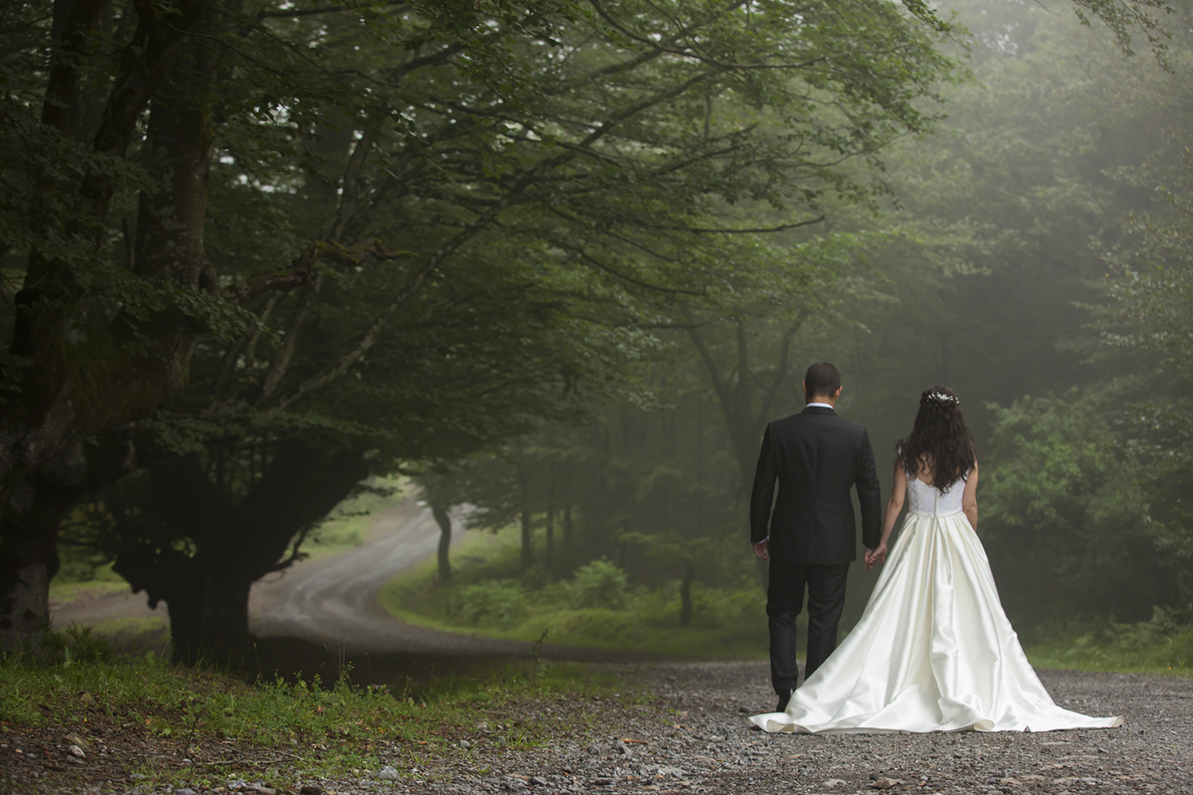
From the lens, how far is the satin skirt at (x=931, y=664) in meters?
5.12

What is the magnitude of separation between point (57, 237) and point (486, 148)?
4.01 metres

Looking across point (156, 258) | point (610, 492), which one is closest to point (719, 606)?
point (610, 492)

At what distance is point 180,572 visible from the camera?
14172 mm

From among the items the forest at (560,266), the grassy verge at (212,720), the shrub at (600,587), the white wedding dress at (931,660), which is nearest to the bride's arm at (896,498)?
the white wedding dress at (931,660)

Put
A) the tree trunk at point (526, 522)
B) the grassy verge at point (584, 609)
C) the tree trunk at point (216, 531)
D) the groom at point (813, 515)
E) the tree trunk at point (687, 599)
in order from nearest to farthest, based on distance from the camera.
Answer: the groom at point (813, 515) → the tree trunk at point (216, 531) → the grassy verge at point (584, 609) → the tree trunk at point (687, 599) → the tree trunk at point (526, 522)

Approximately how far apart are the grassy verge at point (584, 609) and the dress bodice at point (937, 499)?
14.3 metres

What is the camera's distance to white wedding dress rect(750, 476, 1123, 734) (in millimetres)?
5129

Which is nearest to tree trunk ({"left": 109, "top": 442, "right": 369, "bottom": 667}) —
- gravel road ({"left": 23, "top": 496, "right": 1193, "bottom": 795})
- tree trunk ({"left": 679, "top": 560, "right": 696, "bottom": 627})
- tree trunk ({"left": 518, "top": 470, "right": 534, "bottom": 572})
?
gravel road ({"left": 23, "top": 496, "right": 1193, "bottom": 795})

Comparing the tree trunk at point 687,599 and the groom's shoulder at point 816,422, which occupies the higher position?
the groom's shoulder at point 816,422

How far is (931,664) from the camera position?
5.40 meters

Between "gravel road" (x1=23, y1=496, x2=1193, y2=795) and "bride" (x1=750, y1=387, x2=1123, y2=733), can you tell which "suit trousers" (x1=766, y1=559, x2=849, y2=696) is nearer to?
"bride" (x1=750, y1=387, x2=1123, y2=733)

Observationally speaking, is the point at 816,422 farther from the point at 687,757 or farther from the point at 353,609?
the point at 353,609

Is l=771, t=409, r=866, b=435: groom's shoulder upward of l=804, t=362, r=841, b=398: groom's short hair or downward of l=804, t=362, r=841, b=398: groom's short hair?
downward

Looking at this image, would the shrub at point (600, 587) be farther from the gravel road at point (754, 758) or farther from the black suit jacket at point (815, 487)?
the black suit jacket at point (815, 487)
